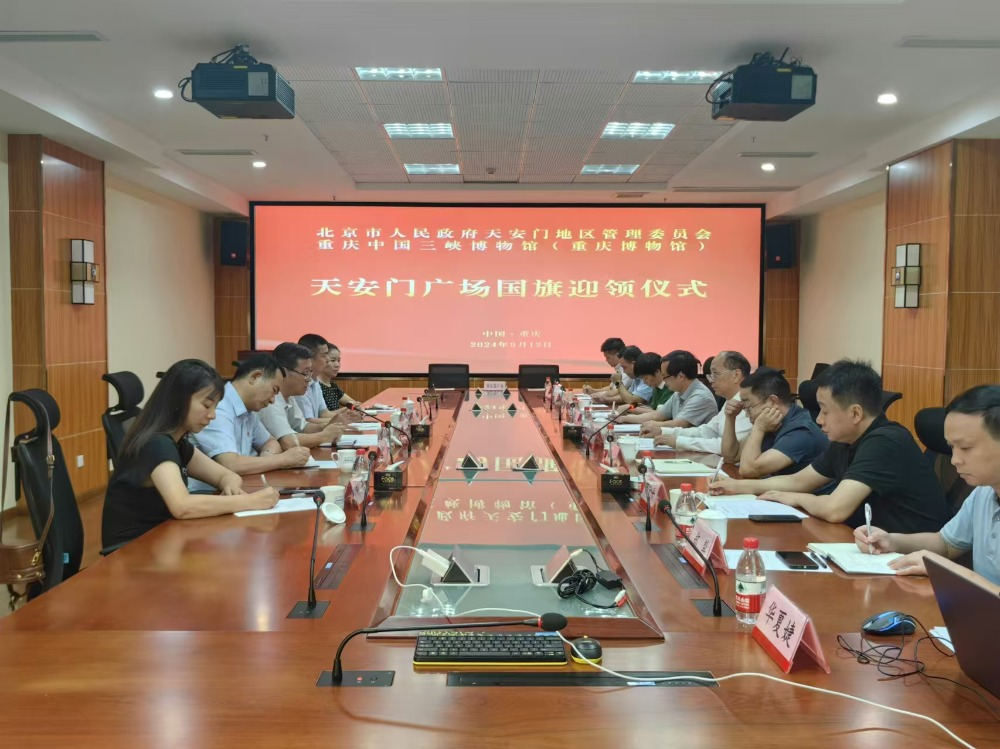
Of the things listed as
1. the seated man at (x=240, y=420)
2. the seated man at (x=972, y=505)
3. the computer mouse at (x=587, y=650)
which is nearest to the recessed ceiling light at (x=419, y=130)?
the seated man at (x=240, y=420)

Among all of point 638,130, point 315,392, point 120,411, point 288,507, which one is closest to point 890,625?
point 288,507

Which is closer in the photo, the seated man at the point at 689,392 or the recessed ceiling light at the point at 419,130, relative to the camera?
the seated man at the point at 689,392

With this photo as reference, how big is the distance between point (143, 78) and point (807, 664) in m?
4.65

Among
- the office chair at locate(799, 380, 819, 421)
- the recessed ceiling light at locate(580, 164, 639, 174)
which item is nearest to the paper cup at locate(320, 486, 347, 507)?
the office chair at locate(799, 380, 819, 421)

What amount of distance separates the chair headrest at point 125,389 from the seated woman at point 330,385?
7.84 ft

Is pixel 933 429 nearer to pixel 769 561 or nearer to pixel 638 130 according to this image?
pixel 769 561

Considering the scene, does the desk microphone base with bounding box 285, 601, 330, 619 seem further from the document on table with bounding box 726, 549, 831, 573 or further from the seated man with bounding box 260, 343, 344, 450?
the seated man with bounding box 260, 343, 344, 450

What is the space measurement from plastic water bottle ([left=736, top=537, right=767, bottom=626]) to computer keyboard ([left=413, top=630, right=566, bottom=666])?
408 mm

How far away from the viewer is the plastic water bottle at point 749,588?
1598mm

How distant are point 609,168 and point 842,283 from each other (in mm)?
2838

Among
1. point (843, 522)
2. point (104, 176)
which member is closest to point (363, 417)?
point (104, 176)

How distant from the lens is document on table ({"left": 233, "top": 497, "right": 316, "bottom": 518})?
2.59 meters

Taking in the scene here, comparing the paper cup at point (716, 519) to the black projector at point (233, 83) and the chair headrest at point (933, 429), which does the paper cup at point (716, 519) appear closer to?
the chair headrest at point (933, 429)

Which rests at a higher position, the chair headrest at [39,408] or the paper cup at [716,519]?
the chair headrest at [39,408]
